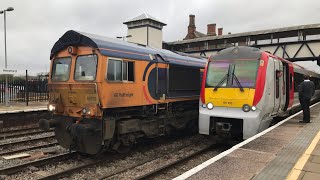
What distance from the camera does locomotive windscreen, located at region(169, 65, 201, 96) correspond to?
1088 cm

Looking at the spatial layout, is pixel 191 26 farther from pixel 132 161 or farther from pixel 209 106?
pixel 132 161

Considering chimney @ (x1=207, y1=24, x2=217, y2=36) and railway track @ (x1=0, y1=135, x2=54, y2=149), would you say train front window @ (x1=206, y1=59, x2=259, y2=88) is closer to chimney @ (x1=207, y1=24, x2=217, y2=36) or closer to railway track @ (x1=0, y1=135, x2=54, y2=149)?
railway track @ (x1=0, y1=135, x2=54, y2=149)

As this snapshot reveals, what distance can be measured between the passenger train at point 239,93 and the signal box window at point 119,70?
256 cm

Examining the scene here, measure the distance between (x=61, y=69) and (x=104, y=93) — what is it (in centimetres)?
189

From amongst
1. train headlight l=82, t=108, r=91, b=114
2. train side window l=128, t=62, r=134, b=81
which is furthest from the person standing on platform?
train headlight l=82, t=108, r=91, b=114

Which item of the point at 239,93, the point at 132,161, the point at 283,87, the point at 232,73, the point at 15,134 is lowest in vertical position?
the point at 132,161

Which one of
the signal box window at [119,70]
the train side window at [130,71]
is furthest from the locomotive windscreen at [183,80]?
the signal box window at [119,70]

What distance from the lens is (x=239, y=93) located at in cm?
920

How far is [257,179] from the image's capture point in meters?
4.94

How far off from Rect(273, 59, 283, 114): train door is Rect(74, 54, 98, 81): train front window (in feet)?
18.9

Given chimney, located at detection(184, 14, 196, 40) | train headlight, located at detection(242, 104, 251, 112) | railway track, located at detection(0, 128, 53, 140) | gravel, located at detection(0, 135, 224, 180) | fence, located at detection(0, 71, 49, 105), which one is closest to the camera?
gravel, located at detection(0, 135, 224, 180)

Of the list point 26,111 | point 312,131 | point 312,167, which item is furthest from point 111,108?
point 26,111

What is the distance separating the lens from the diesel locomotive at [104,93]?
7.97 m

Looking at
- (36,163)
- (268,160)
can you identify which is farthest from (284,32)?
(36,163)
